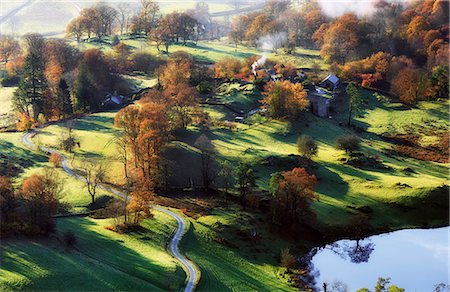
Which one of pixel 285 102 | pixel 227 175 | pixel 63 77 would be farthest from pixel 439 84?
pixel 63 77

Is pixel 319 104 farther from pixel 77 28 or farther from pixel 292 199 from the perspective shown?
pixel 77 28

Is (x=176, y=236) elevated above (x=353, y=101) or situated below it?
below

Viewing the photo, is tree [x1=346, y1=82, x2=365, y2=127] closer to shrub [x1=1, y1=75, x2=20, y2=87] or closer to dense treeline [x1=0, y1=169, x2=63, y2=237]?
dense treeline [x1=0, y1=169, x2=63, y2=237]

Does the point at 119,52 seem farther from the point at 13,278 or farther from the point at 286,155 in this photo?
the point at 13,278

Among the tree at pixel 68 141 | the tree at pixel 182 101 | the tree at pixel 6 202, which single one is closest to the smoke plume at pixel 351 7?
the tree at pixel 182 101

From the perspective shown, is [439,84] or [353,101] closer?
[353,101]

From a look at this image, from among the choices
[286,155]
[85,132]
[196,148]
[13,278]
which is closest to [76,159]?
[85,132]
